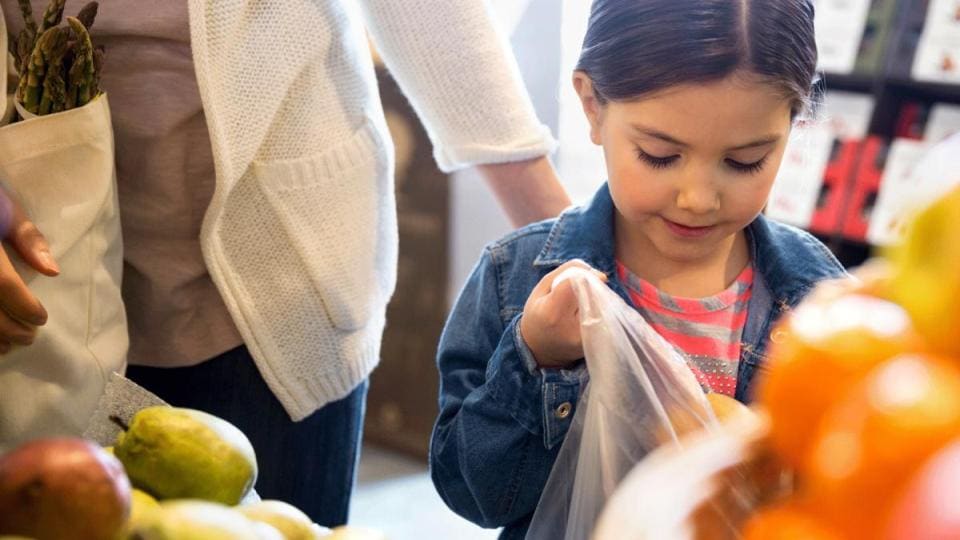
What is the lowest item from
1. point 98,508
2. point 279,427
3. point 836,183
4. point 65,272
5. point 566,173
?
point 836,183

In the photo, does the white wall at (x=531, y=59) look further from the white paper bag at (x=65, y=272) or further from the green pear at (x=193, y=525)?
the green pear at (x=193, y=525)

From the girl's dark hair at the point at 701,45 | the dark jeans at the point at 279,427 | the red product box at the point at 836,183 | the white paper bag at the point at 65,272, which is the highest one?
the girl's dark hair at the point at 701,45

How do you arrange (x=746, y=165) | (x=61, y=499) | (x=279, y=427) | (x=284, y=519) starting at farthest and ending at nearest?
1. (x=279, y=427)
2. (x=746, y=165)
3. (x=284, y=519)
4. (x=61, y=499)

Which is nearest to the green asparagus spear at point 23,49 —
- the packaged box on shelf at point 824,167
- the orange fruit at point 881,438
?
the orange fruit at point 881,438

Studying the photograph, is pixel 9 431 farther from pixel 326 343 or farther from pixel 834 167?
pixel 834 167

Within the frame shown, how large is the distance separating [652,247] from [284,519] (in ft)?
1.96

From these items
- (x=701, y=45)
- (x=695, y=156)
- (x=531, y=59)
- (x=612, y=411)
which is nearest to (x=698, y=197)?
(x=695, y=156)

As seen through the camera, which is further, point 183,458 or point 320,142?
point 320,142

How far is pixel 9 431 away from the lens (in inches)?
37.6

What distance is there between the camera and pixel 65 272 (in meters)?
1.00

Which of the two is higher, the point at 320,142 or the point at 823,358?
the point at 823,358

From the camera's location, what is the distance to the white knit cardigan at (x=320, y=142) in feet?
3.63

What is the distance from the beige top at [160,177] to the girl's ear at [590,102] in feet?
1.37

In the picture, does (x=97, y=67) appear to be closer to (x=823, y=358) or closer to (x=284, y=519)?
(x=284, y=519)
